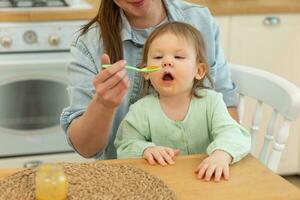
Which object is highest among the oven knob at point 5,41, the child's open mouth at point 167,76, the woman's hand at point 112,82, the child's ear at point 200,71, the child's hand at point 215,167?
the woman's hand at point 112,82

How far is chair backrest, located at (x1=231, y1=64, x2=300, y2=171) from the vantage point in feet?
4.52

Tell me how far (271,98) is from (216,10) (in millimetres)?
956

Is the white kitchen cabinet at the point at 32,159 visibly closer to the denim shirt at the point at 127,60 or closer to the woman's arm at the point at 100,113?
the denim shirt at the point at 127,60

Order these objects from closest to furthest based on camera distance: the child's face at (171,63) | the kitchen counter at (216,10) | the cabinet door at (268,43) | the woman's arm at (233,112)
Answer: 1. the child's face at (171,63)
2. the woman's arm at (233,112)
3. the kitchen counter at (216,10)
4. the cabinet door at (268,43)

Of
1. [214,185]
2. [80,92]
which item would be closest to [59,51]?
[80,92]

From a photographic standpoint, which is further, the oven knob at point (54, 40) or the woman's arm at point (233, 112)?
the oven knob at point (54, 40)

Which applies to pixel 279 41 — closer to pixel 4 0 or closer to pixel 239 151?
pixel 4 0

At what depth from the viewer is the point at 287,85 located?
141cm

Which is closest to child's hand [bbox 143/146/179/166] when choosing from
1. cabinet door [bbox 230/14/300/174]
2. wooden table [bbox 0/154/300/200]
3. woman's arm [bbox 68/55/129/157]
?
wooden table [bbox 0/154/300/200]

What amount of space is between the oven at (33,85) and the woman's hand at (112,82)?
1.11 metres

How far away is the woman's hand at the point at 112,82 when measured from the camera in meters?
1.11

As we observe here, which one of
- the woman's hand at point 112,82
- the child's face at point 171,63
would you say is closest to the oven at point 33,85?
the child's face at point 171,63

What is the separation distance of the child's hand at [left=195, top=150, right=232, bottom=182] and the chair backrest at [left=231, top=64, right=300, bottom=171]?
28 centimetres

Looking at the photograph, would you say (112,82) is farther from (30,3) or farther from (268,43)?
(268,43)
